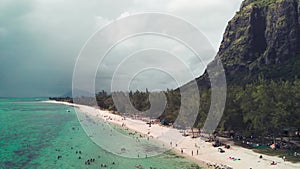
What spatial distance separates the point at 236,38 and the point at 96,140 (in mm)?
141252

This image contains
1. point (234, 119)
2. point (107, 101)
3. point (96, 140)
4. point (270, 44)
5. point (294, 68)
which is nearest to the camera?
point (234, 119)

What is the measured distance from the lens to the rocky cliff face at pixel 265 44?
520 feet

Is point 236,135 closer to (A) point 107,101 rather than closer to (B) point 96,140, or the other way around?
(B) point 96,140

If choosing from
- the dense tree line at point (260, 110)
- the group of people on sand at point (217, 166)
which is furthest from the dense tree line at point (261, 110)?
the group of people on sand at point (217, 166)

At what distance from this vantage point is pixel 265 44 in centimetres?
17625

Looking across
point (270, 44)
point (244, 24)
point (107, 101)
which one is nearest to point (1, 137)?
point (107, 101)

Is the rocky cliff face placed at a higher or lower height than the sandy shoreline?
higher

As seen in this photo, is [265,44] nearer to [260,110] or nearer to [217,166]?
[260,110]

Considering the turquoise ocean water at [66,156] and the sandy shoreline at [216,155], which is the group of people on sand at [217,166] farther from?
the turquoise ocean water at [66,156]

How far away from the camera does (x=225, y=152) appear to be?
5419cm

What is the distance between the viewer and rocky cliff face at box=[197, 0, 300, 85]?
15838 centimetres

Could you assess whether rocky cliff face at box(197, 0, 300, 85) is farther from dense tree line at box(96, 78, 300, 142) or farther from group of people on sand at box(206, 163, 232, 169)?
group of people on sand at box(206, 163, 232, 169)

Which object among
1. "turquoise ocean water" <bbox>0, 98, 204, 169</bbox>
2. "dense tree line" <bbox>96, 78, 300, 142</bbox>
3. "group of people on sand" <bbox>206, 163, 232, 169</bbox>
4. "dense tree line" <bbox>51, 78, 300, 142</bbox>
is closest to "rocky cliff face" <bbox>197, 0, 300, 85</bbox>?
"dense tree line" <bbox>51, 78, 300, 142</bbox>

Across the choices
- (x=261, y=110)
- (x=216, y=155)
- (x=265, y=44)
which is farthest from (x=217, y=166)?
(x=265, y=44)
